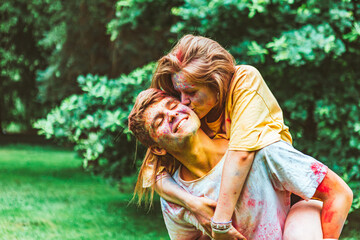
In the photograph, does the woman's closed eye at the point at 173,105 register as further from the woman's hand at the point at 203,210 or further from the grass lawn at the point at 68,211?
the grass lawn at the point at 68,211

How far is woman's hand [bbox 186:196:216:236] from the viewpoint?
8.86 feet

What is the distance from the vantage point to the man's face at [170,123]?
2.70 m

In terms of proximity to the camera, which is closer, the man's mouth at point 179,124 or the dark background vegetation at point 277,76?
the man's mouth at point 179,124

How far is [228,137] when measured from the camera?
114 inches

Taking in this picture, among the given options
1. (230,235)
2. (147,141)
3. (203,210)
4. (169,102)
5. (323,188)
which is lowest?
(230,235)

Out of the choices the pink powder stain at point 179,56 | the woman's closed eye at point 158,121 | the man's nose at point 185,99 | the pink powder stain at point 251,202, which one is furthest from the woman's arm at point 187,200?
the pink powder stain at point 179,56

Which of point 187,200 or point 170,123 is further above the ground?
point 170,123

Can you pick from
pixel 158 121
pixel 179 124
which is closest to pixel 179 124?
pixel 179 124

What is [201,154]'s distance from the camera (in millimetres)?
2799

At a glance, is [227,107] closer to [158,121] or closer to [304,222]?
[158,121]

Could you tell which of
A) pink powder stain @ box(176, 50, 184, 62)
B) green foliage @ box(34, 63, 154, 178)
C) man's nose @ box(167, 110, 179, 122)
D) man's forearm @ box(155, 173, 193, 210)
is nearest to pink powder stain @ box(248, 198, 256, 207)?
man's forearm @ box(155, 173, 193, 210)

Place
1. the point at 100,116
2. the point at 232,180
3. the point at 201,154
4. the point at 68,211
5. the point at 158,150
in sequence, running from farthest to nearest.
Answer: the point at 68,211 → the point at 100,116 → the point at 158,150 → the point at 201,154 → the point at 232,180

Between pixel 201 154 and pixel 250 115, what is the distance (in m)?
0.41

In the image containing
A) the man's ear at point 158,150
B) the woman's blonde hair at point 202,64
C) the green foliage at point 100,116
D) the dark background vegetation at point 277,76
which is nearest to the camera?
the woman's blonde hair at point 202,64
